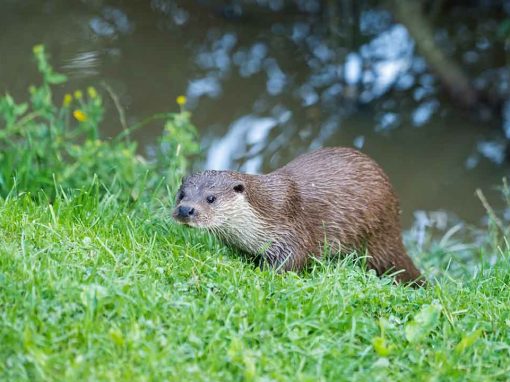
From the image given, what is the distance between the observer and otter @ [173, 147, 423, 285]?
424 cm

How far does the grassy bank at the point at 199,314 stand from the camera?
2.89 meters

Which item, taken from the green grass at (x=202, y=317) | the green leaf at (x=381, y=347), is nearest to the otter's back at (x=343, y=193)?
the green grass at (x=202, y=317)

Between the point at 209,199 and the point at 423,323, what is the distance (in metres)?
1.28

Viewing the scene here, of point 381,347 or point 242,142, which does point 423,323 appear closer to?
point 381,347

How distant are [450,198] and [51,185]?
342 centimetres

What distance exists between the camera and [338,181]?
4652 millimetres

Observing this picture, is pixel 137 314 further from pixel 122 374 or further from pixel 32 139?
pixel 32 139

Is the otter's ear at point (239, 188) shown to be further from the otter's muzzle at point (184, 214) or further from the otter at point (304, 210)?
the otter's muzzle at point (184, 214)

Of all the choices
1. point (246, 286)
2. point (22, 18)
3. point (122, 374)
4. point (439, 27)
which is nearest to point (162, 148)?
point (246, 286)

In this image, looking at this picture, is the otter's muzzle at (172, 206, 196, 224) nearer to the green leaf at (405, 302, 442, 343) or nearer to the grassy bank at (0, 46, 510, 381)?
the grassy bank at (0, 46, 510, 381)

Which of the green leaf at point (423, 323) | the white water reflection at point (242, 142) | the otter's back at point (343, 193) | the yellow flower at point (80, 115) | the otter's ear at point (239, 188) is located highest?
the yellow flower at point (80, 115)

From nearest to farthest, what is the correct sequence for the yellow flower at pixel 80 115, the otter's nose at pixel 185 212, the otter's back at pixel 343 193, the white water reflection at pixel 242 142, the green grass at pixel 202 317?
the green grass at pixel 202 317, the otter's nose at pixel 185 212, the otter's back at pixel 343 193, the yellow flower at pixel 80 115, the white water reflection at pixel 242 142

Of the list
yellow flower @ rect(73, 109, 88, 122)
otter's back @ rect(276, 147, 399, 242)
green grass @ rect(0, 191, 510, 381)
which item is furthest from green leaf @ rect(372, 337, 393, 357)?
yellow flower @ rect(73, 109, 88, 122)

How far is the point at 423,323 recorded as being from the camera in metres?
3.39
